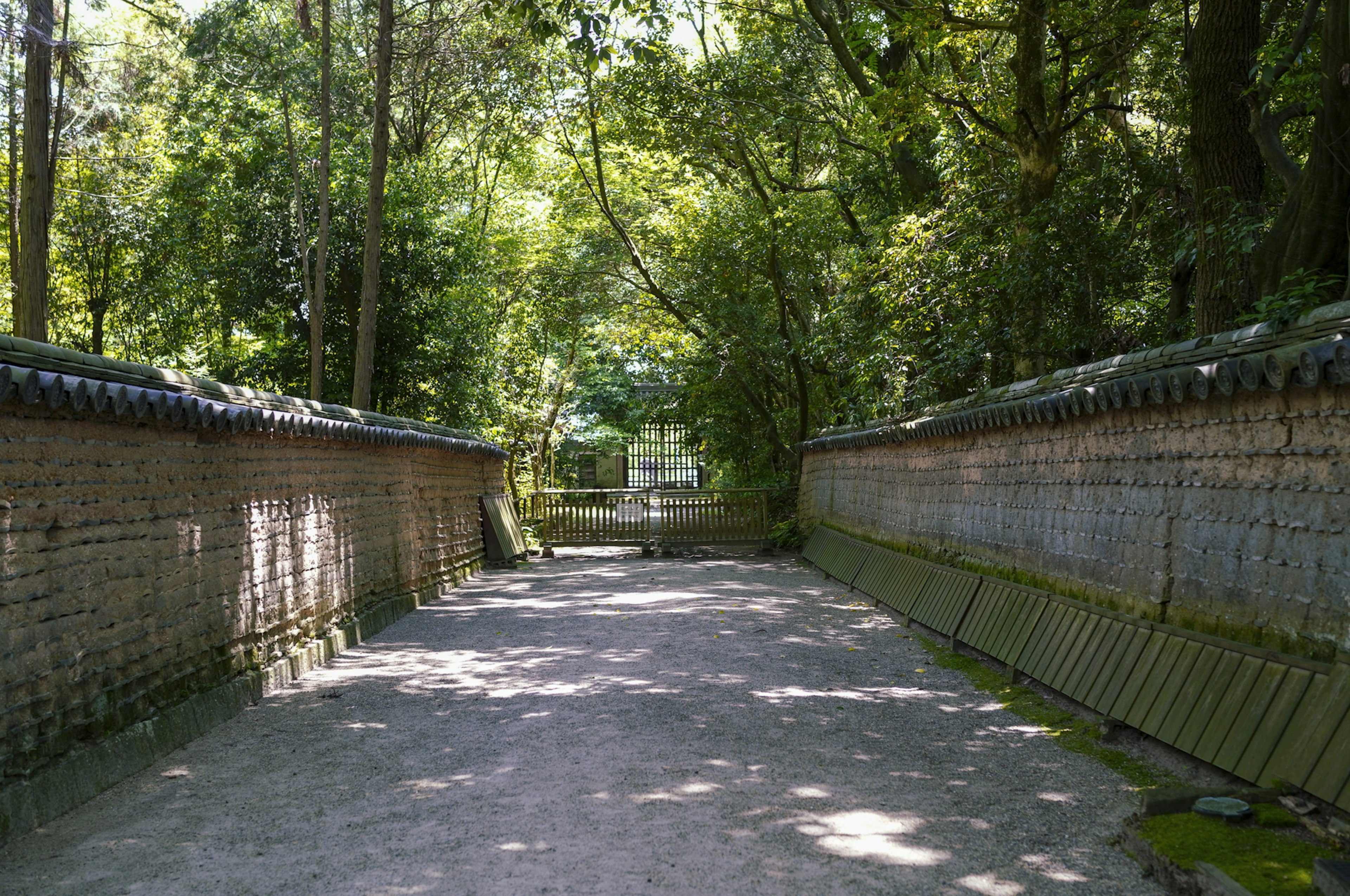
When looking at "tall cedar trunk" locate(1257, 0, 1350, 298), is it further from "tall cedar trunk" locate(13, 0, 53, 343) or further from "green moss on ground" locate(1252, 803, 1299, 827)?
"tall cedar trunk" locate(13, 0, 53, 343)

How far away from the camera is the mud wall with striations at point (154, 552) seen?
4.87m

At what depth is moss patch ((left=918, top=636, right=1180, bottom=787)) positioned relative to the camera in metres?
5.25

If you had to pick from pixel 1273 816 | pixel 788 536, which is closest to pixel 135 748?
pixel 1273 816

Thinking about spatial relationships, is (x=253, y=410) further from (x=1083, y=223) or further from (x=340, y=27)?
(x=340, y=27)

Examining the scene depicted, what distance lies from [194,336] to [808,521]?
13.8 m

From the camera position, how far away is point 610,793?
5.17 metres

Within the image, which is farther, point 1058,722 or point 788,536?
point 788,536

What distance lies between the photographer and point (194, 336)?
22266 mm

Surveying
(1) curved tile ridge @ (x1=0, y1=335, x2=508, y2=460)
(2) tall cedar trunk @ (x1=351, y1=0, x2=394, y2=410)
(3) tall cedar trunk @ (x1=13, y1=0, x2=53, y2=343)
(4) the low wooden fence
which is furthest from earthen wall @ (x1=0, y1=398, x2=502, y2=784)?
(4) the low wooden fence

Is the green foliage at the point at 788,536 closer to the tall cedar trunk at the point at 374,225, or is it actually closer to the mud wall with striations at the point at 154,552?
the tall cedar trunk at the point at 374,225

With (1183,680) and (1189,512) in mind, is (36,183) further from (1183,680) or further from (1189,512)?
(1183,680)

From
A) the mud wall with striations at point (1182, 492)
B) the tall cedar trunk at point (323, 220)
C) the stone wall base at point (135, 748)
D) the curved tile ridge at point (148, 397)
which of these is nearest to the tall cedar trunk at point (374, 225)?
the tall cedar trunk at point (323, 220)

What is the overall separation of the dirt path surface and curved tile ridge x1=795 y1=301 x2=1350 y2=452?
206cm

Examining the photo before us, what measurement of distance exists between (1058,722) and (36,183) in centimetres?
1223
